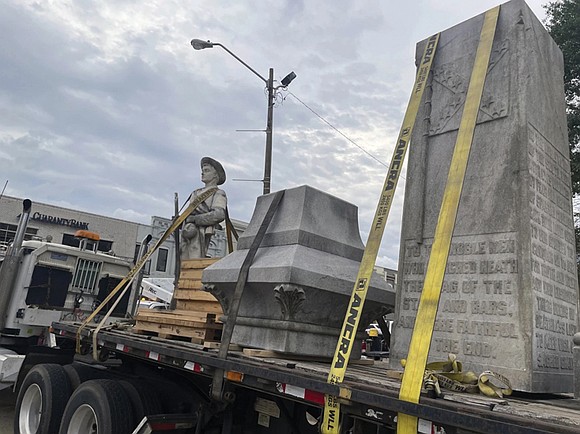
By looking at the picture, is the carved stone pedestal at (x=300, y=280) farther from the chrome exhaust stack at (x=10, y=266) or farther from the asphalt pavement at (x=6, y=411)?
the asphalt pavement at (x=6, y=411)

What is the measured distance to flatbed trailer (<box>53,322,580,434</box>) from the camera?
2.23 meters

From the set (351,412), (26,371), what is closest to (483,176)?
(351,412)

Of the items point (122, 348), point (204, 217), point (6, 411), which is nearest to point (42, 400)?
point (122, 348)

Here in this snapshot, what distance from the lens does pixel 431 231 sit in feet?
14.4

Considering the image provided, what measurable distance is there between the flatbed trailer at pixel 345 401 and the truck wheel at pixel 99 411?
43cm

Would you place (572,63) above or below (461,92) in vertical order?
above

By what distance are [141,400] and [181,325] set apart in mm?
856

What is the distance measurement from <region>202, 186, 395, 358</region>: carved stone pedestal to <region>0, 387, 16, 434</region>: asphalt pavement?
512 centimetres

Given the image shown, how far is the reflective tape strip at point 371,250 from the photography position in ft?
9.77

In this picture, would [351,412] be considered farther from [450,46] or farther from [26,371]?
[26,371]

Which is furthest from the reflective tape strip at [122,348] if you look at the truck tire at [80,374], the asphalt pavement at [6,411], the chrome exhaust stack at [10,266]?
the chrome exhaust stack at [10,266]

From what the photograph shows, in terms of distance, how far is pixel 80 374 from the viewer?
6.43 m

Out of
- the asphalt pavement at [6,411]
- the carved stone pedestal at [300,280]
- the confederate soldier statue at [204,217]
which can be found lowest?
the asphalt pavement at [6,411]

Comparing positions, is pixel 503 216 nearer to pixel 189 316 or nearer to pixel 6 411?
pixel 189 316
